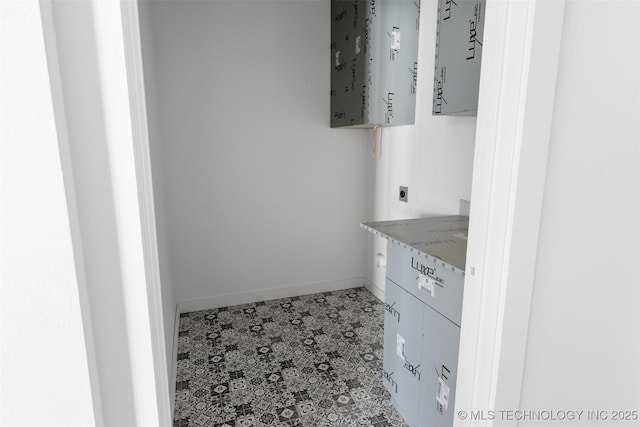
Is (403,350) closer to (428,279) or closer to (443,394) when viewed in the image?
(443,394)

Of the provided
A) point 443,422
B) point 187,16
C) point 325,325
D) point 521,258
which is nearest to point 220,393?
point 325,325

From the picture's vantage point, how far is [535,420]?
109 cm

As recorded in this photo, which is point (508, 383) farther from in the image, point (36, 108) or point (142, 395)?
point (36, 108)

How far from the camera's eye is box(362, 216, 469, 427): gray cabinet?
1.38 m

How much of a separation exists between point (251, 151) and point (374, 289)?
1.52m

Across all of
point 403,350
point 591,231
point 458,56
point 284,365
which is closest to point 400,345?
point 403,350

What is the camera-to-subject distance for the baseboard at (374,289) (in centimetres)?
310

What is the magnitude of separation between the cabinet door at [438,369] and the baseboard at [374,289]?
58.8 inches

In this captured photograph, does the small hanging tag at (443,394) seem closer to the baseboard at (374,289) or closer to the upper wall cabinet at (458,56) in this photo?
the upper wall cabinet at (458,56)

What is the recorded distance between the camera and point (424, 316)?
1.54 metres

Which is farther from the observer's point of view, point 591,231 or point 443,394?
point 443,394

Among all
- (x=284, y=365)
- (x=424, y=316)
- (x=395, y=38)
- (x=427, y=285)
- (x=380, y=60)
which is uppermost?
(x=395, y=38)

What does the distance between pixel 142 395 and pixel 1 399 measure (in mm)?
211

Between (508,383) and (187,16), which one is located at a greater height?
(187,16)
